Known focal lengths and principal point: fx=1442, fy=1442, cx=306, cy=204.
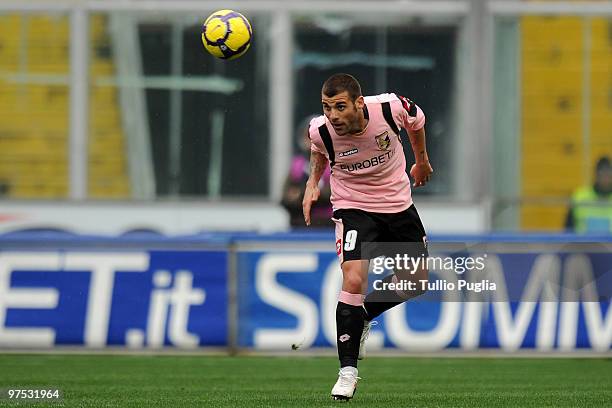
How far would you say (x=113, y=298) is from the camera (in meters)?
13.0

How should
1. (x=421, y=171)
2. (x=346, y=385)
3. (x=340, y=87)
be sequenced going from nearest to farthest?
1. (x=346, y=385)
2. (x=340, y=87)
3. (x=421, y=171)

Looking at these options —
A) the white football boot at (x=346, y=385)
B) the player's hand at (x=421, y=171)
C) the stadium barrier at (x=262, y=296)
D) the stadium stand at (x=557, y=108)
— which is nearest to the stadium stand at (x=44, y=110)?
the stadium barrier at (x=262, y=296)

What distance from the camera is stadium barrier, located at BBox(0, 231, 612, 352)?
506 inches

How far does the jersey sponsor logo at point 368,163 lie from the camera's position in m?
8.84

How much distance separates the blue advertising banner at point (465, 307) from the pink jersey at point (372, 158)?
12.7 ft

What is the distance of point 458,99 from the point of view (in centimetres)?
1855

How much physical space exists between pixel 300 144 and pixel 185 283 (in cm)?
538

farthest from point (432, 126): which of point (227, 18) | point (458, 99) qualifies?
point (227, 18)

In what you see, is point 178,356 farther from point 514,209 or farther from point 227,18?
point 514,209

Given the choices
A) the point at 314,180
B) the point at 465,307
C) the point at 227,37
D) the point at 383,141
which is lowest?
the point at 465,307

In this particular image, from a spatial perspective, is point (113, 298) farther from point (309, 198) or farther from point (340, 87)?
point (340, 87)

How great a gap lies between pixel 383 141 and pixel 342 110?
0.45 metres

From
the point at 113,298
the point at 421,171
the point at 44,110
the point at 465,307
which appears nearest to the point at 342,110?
the point at 421,171

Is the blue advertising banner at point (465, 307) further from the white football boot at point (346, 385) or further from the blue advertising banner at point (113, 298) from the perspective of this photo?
the white football boot at point (346, 385)
